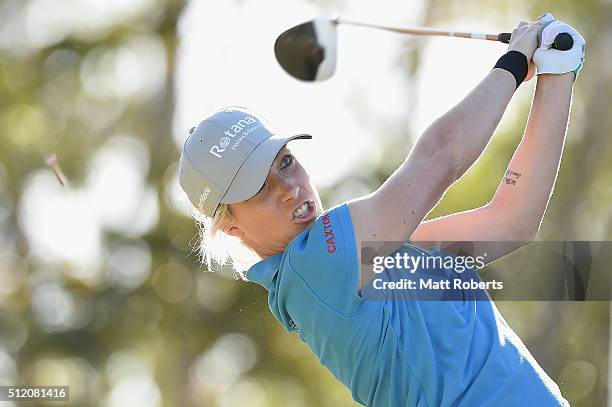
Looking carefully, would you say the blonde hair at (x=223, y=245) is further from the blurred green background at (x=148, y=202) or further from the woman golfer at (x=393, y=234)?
the blurred green background at (x=148, y=202)

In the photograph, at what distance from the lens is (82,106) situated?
45.6ft

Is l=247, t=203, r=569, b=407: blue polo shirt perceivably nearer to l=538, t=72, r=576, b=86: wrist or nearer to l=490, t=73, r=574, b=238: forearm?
l=490, t=73, r=574, b=238: forearm

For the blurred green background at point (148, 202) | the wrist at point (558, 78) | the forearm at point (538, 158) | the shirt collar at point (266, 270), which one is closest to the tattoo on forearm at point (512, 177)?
the forearm at point (538, 158)

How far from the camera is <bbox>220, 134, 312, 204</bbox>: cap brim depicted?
3086 mm

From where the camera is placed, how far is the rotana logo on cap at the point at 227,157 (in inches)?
122

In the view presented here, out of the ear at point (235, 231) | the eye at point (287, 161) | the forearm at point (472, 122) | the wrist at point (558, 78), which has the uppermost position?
the wrist at point (558, 78)

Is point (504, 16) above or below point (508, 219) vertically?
below

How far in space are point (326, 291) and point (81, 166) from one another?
10.2m

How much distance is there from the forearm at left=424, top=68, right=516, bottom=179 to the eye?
0.40 meters

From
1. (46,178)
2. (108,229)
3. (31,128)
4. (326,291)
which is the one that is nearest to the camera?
(326,291)

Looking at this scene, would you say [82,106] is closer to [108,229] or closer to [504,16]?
[108,229]

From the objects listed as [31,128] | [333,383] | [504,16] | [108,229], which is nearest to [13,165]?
[31,128]

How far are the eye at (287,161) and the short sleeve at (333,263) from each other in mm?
245

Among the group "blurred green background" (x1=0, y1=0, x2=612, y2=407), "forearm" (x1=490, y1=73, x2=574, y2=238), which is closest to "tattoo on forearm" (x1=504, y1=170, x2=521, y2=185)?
"forearm" (x1=490, y1=73, x2=574, y2=238)
